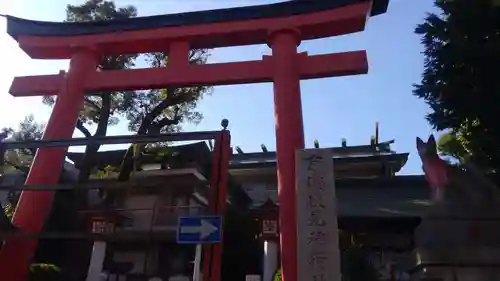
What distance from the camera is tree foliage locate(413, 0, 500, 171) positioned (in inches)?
348

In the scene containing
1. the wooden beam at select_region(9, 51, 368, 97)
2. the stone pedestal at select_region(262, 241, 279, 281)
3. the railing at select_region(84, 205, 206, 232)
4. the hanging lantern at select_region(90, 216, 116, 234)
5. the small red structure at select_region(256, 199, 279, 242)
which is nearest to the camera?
the wooden beam at select_region(9, 51, 368, 97)

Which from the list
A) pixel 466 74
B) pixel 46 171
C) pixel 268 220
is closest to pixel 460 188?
pixel 466 74

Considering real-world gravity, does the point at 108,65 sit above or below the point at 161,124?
above

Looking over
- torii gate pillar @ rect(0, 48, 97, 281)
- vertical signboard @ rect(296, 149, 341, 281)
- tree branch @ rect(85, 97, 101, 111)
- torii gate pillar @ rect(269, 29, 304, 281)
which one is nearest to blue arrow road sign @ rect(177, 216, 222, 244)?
vertical signboard @ rect(296, 149, 341, 281)

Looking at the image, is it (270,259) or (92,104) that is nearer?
(270,259)

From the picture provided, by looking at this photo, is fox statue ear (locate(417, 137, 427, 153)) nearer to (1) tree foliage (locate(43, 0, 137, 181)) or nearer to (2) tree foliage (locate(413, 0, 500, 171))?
(2) tree foliage (locate(413, 0, 500, 171))

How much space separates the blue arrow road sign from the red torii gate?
2.54 metres

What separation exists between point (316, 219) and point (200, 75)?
Result: 462cm

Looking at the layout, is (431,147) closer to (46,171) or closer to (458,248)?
(458,248)

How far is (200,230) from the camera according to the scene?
18.0 ft

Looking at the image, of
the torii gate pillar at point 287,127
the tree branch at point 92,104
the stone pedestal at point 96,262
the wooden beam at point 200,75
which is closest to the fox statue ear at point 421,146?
the torii gate pillar at point 287,127

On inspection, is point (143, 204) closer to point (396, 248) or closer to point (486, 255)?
point (396, 248)

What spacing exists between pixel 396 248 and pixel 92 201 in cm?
1025

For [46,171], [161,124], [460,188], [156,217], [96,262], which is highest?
[161,124]
